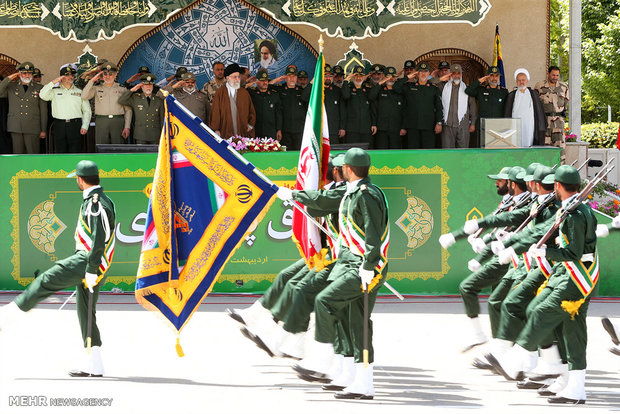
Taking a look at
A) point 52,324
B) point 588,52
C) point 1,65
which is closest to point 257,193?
point 52,324

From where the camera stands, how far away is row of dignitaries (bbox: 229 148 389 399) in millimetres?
8211

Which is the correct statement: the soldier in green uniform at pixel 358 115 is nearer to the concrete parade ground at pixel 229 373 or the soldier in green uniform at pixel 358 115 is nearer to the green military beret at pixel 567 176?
the concrete parade ground at pixel 229 373

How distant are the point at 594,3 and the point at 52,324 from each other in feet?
81.6

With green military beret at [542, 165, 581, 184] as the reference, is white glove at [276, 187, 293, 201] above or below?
below

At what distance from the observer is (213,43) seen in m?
19.8

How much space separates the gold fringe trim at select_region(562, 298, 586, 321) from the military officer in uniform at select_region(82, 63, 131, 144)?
9474 mm

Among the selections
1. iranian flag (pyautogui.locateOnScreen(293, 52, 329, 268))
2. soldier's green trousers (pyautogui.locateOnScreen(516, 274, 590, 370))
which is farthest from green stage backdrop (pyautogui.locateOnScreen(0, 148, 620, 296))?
soldier's green trousers (pyautogui.locateOnScreen(516, 274, 590, 370))

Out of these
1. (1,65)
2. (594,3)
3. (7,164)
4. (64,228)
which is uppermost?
(594,3)

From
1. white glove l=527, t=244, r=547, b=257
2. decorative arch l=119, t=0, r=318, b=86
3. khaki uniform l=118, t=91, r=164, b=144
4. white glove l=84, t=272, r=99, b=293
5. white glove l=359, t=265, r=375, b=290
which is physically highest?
decorative arch l=119, t=0, r=318, b=86

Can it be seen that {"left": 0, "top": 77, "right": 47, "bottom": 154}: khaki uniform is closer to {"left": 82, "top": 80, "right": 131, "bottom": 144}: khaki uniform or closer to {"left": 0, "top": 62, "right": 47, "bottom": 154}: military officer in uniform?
{"left": 0, "top": 62, "right": 47, "bottom": 154}: military officer in uniform

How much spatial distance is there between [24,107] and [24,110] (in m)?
0.05

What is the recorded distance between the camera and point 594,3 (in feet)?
104

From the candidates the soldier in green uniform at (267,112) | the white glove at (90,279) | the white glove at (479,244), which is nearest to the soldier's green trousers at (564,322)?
the white glove at (479,244)

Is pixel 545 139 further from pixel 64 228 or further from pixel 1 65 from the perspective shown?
pixel 1 65
